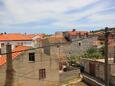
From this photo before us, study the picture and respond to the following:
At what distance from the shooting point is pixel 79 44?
69.8 meters

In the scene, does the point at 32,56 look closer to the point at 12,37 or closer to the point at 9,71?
the point at 9,71

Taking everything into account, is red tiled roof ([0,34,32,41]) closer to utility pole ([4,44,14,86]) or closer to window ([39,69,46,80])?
window ([39,69,46,80])

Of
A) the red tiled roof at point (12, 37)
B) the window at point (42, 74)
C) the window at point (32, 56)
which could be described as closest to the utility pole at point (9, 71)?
the window at point (32, 56)

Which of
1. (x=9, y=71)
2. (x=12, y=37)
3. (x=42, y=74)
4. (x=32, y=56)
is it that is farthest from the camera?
(x=12, y=37)

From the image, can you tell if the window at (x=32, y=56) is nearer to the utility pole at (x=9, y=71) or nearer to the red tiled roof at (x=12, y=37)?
the utility pole at (x=9, y=71)

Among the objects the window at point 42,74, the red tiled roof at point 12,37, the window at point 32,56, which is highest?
the red tiled roof at point 12,37

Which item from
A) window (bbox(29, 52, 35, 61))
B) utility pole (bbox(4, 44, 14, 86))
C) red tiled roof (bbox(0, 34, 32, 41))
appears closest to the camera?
utility pole (bbox(4, 44, 14, 86))

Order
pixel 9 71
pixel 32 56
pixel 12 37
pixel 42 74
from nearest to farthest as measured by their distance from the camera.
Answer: pixel 9 71 → pixel 32 56 → pixel 42 74 → pixel 12 37

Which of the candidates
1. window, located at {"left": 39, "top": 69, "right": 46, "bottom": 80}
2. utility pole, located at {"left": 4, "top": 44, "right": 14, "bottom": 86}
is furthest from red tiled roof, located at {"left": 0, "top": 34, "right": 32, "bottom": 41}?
utility pole, located at {"left": 4, "top": 44, "right": 14, "bottom": 86}

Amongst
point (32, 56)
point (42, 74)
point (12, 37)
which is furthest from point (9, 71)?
point (12, 37)

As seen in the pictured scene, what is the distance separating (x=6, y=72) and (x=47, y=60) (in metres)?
6.68

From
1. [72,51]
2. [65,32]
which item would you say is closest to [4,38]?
[65,32]

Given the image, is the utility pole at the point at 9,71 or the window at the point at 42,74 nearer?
the utility pole at the point at 9,71

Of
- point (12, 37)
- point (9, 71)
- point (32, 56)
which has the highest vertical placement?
point (12, 37)
